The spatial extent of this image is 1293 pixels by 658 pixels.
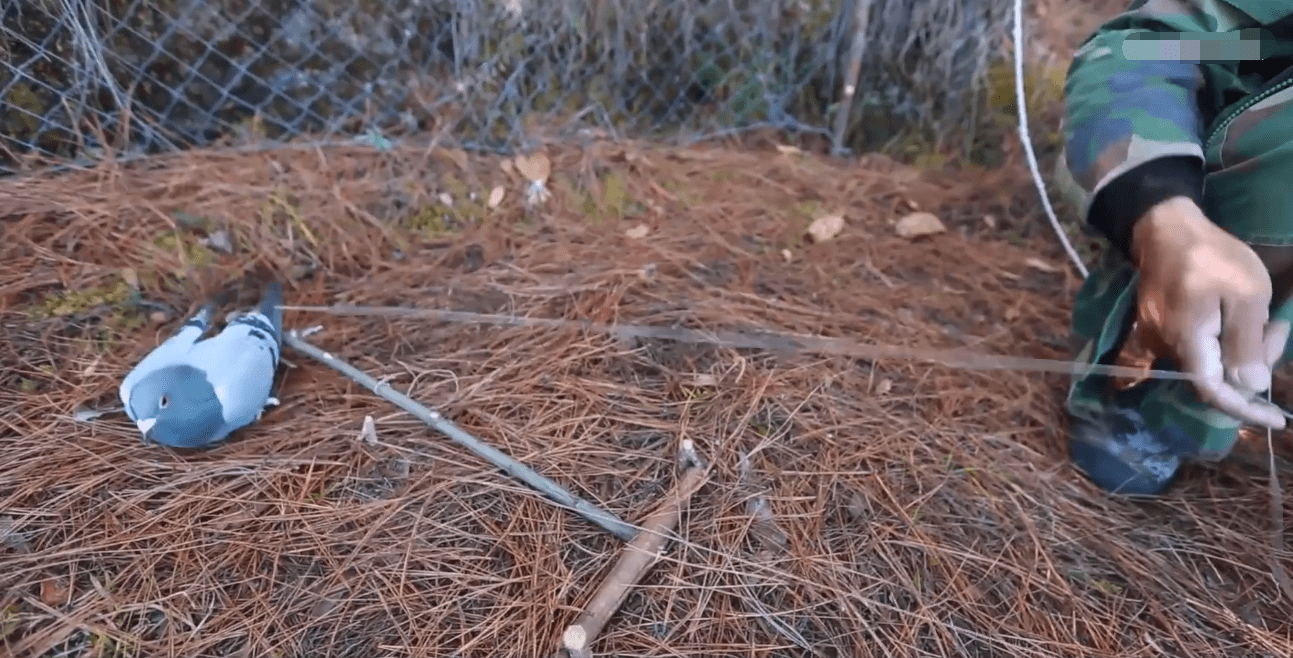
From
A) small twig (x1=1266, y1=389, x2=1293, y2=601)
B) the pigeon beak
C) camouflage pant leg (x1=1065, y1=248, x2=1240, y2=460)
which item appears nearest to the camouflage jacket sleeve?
camouflage pant leg (x1=1065, y1=248, x2=1240, y2=460)

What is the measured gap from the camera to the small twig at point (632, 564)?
48.2 inches

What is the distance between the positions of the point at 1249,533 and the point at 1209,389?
0.55 meters

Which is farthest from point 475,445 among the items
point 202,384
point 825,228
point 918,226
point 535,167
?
point 918,226

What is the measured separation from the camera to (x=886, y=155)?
2520mm

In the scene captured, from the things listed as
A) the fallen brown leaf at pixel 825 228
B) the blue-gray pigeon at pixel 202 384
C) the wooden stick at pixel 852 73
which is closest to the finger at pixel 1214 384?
the fallen brown leaf at pixel 825 228

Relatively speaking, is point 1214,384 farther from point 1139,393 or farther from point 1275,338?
point 1139,393

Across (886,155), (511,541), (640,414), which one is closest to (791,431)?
(640,414)

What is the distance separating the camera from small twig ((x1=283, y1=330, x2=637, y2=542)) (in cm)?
141

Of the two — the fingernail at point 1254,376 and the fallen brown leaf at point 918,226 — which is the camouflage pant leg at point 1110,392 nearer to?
the fingernail at point 1254,376

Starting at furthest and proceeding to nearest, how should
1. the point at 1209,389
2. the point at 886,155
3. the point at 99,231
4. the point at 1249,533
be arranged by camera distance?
the point at 886,155
the point at 99,231
the point at 1249,533
the point at 1209,389

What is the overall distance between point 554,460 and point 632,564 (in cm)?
28

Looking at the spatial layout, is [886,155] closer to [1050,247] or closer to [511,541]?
[1050,247]

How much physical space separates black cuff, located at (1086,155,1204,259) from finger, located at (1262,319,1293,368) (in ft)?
0.77

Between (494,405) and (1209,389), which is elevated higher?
A: (1209,389)
